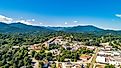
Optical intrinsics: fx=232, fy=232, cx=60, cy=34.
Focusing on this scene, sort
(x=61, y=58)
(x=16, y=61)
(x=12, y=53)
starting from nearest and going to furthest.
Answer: (x=16, y=61) < (x=61, y=58) < (x=12, y=53)

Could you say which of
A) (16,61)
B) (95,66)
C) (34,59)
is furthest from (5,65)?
(95,66)

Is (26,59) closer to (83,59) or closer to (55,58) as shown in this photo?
(55,58)

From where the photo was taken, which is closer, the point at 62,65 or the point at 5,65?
the point at 5,65

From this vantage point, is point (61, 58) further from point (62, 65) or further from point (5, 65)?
point (5, 65)

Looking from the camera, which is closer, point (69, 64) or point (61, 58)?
point (69, 64)

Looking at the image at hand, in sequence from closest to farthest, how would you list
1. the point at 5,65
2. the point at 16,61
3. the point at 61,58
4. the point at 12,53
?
1. the point at 5,65
2. the point at 16,61
3. the point at 61,58
4. the point at 12,53

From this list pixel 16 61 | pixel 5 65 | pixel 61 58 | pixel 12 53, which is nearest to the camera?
pixel 5 65

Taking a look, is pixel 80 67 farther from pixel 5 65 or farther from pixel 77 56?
pixel 5 65

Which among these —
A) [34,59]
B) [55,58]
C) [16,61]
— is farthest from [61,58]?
[16,61]
